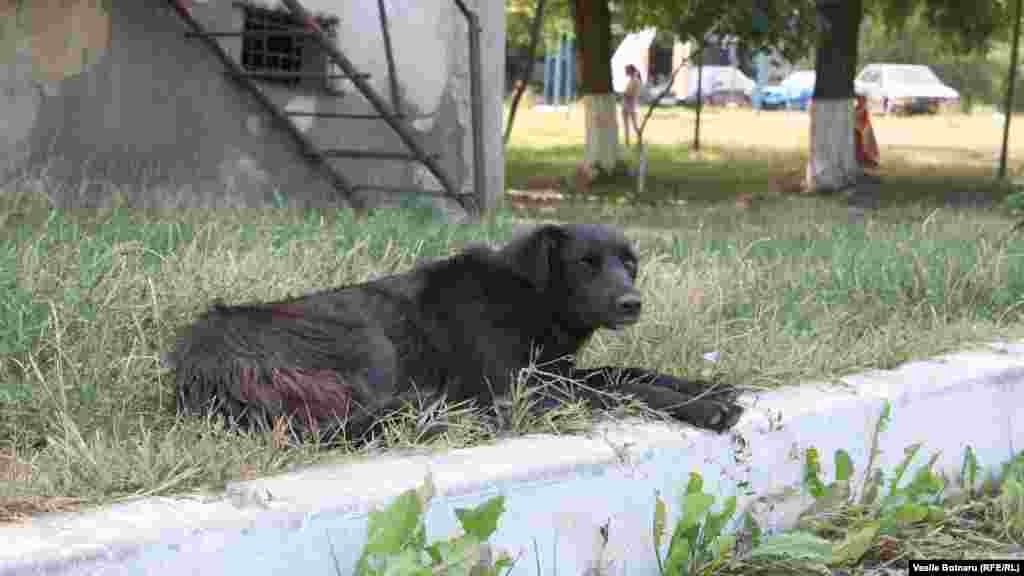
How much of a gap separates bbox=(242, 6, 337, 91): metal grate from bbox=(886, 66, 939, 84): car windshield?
140 ft

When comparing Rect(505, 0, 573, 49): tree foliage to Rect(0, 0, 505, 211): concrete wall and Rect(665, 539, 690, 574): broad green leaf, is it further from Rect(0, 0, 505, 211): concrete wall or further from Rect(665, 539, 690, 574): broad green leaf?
Rect(665, 539, 690, 574): broad green leaf

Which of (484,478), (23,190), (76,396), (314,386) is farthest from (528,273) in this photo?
(23,190)

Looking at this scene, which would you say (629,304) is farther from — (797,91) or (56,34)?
(797,91)

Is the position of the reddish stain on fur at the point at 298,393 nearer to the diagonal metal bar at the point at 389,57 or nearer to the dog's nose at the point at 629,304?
the dog's nose at the point at 629,304

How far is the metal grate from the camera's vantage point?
10781mm

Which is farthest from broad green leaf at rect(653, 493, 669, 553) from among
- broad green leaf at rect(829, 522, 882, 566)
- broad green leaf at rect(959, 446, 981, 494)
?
broad green leaf at rect(959, 446, 981, 494)

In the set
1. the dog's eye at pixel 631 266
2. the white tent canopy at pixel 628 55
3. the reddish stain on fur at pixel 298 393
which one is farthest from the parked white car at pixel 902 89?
the reddish stain on fur at pixel 298 393

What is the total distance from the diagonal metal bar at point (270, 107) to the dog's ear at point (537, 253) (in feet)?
18.9

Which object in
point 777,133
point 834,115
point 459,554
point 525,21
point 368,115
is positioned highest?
point 525,21

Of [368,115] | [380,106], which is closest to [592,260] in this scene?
[380,106]

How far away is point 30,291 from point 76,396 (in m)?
0.86

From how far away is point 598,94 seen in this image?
69.4 feet

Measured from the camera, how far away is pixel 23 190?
814 cm

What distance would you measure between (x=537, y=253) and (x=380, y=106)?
569 cm
